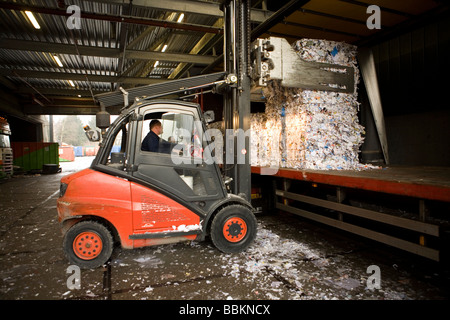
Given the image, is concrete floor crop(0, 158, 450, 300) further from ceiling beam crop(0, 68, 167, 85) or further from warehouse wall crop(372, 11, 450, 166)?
ceiling beam crop(0, 68, 167, 85)

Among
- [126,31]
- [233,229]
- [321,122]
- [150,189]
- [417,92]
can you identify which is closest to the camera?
[150,189]

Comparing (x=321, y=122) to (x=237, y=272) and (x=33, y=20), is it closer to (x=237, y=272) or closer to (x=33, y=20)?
(x=237, y=272)

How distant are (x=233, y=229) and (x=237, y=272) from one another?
2.10 feet

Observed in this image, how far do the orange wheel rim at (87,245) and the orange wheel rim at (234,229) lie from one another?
1.60 metres

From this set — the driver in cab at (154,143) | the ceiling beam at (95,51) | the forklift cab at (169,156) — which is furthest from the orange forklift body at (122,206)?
the ceiling beam at (95,51)

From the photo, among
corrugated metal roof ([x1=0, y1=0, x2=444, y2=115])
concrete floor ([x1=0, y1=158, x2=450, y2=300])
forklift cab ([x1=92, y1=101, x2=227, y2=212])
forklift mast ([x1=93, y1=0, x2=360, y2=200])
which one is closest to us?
concrete floor ([x1=0, y1=158, x2=450, y2=300])

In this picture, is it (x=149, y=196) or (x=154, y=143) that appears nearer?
(x=149, y=196)

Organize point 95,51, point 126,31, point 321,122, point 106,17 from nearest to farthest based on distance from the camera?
1. point 321,122
2. point 106,17
3. point 126,31
4. point 95,51

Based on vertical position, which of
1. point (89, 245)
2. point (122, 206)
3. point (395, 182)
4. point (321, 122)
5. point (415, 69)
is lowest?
point (89, 245)

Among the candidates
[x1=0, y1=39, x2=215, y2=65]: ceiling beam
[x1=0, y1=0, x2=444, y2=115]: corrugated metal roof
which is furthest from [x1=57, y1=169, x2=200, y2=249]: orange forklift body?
[x1=0, y1=39, x2=215, y2=65]: ceiling beam

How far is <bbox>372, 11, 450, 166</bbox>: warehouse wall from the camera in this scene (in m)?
5.24

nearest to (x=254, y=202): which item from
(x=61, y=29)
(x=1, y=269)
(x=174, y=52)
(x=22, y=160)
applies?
(x=1, y=269)

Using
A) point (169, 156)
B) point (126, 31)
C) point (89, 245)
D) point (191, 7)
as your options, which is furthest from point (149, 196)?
point (126, 31)

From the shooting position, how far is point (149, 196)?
334 centimetres
